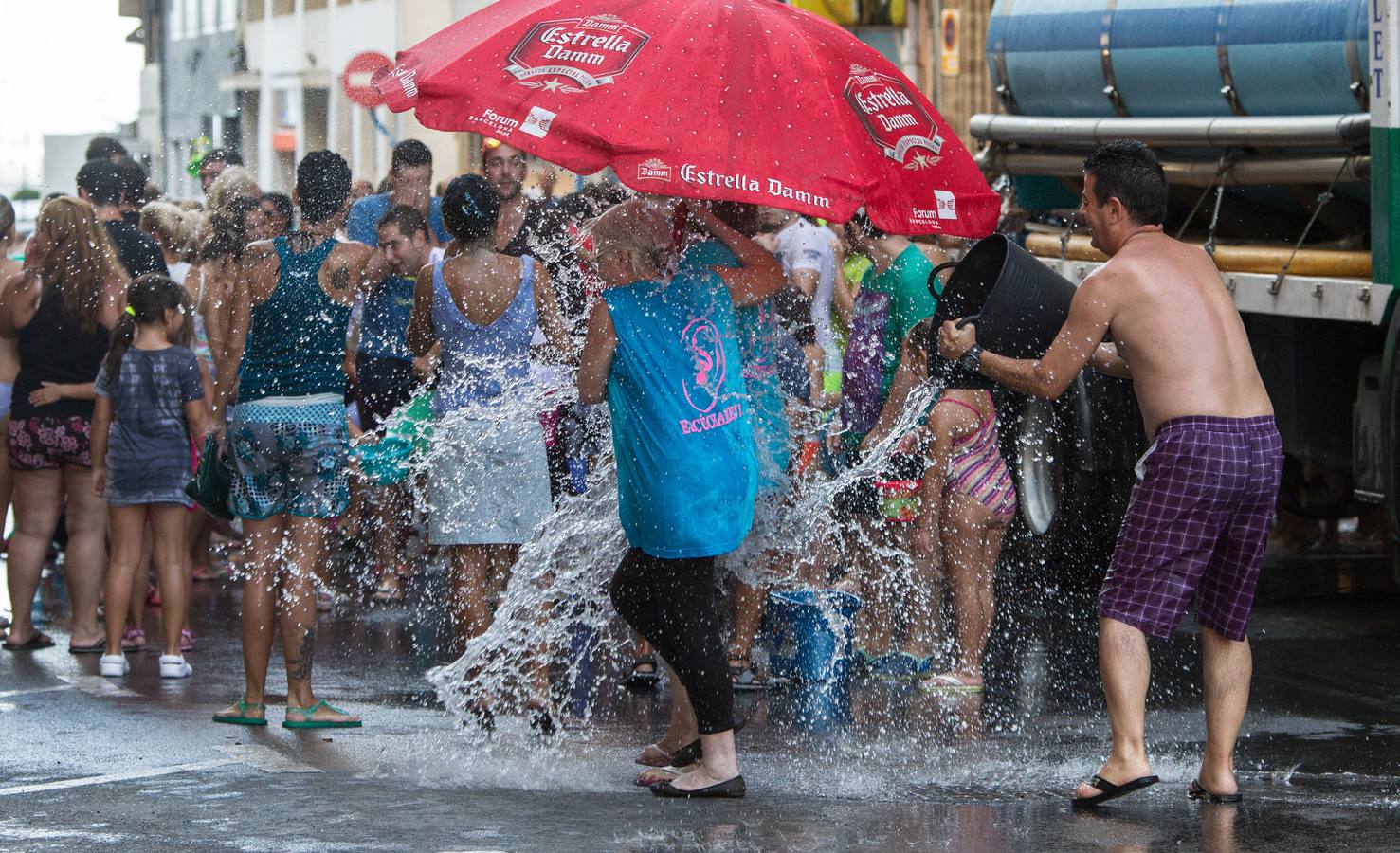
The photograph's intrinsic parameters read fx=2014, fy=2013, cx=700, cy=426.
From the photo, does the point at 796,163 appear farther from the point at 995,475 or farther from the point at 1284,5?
the point at 1284,5

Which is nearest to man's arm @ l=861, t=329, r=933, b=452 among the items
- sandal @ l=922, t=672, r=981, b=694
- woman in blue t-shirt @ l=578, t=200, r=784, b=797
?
sandal @ l=922, t=672, r=981, b=694

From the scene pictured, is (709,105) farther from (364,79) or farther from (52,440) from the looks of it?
(364,79)

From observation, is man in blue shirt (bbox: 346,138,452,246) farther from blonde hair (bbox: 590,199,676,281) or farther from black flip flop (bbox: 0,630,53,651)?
blonde hair (bbox: 590,199,676,281)

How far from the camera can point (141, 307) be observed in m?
8.22

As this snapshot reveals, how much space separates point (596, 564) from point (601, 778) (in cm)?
111

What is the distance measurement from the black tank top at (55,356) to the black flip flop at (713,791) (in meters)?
4.06

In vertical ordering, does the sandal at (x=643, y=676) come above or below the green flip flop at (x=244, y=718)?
above

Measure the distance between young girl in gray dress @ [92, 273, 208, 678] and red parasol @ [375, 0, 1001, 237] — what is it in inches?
107

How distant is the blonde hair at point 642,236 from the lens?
5.94 m

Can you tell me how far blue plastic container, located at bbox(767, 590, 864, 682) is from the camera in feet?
26.4

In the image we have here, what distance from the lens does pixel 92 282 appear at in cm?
875

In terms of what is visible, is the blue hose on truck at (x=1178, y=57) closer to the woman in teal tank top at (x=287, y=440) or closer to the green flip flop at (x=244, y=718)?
the woman in teal tank top at (x=287, y=440)

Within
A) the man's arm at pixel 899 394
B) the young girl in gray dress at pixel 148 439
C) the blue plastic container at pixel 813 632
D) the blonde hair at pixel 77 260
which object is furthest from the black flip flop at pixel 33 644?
the man's arm at pixel 899 394

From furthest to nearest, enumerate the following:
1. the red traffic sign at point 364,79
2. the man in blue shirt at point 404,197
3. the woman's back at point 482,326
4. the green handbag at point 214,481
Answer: the man in blue shirt at point 404,197 < the woman's back at point 482,326 < the green handbag at point 214,481 < the red traffic sign at point 364,79
